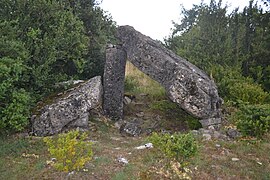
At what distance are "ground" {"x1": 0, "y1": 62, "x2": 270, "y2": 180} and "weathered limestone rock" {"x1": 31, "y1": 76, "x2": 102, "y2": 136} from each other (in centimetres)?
54

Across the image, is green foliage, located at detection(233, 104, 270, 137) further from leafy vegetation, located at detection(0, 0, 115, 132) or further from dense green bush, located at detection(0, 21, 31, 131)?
dense green bush, located at detection(0, 21, 31, 131)

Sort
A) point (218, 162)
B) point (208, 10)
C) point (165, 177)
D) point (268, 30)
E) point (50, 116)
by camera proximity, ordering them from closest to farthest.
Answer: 1. point (165, 177)
2. point (218, 162)
3. point (50, 116)
4. point (268, 30)
5. point (208, 10)

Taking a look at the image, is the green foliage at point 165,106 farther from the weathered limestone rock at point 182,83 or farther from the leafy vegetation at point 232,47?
the leafy vegetation at point 232,47

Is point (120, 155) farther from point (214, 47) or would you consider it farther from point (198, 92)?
point (214, 47)

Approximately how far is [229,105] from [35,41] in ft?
24.3

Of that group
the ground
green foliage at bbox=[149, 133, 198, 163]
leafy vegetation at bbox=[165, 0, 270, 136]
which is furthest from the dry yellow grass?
green foliage at bbox=[149, 133, 198, 163]

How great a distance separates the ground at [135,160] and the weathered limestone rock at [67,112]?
1.76ft

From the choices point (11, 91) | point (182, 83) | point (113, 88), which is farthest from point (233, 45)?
point (11, 91)

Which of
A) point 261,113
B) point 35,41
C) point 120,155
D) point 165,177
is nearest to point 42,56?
point 35,41

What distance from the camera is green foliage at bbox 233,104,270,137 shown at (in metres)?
8.71

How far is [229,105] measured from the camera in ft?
38.5

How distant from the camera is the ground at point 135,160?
670 cm

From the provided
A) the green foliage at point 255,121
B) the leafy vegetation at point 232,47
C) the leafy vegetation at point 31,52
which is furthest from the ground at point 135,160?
the leafy vegetation at point 232,47

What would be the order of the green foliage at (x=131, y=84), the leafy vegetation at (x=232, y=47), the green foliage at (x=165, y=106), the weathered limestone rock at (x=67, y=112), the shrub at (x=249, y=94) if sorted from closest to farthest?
the weathered limestone rock at (x=67, y=112) → the shrub at (x=249, y=94) → the green foliage at (x=165, y=106) → the leafy vegetation at (x=232, y=47) → the green foliage at (x=131, y=84)
